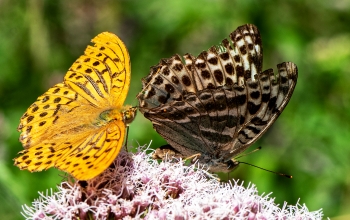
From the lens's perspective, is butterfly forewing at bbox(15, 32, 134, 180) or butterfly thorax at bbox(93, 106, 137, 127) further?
butterfly thorax at bbox(93, 106, 137, 127)

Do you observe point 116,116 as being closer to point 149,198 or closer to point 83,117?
point 83,117

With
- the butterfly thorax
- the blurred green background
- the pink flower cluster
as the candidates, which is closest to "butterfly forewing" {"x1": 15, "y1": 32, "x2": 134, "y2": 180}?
the butterfly thorax

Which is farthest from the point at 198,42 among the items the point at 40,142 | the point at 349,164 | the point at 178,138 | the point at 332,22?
the point at 40,142

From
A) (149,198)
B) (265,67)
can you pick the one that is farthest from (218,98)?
(265,67)

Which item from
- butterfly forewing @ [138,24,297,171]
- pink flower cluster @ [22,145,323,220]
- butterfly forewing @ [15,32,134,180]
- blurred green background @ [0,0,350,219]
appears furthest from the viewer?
blurred green background @ [0,0,350,219]

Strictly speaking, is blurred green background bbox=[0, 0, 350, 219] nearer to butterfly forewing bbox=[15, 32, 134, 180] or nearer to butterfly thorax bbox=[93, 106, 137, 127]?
butterfly forewing bbox=[15, 32, 134, 180]

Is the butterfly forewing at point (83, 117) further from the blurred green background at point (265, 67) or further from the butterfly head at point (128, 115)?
the blurred green background at point (265, 67)
